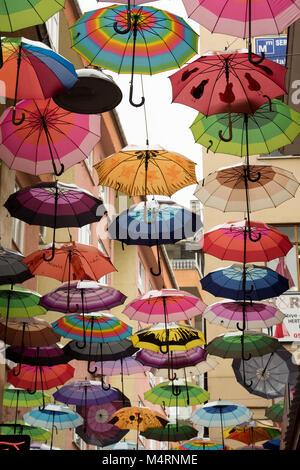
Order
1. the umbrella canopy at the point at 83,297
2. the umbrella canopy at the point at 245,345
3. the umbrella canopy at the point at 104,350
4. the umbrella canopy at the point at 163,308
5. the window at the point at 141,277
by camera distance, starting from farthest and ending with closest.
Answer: the window at the point at 141,277 < the umbrella canopy at the point at 245,345 < the umbrella canopy at the point at 104,350 < the umbrella canopy at the point at 163,308 < the umbrella canopy at the point at 83,297

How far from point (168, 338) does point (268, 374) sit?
3.86 m

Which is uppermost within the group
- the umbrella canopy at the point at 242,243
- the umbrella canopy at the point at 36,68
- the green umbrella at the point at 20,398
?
the umbrella canopy at the point at 36,68

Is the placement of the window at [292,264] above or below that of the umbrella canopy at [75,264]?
above

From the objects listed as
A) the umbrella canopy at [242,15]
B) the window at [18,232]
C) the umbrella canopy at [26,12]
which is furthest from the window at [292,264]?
the umbrella canopy at [26,12]

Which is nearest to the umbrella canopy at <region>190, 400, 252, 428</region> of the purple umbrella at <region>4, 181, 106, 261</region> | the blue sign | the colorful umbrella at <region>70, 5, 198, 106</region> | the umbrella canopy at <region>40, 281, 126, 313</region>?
the umbrella canopy at <region>40, 281, 126, 313</region>

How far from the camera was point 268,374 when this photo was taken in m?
17.3

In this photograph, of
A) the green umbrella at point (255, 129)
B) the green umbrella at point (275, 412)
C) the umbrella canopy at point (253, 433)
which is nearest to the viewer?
the green umbrella at point (255, 129)

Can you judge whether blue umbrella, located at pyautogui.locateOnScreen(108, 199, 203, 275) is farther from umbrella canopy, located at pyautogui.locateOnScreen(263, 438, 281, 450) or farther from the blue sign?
the blue sign

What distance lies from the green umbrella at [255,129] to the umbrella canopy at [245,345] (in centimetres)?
466

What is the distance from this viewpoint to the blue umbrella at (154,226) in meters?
12.7

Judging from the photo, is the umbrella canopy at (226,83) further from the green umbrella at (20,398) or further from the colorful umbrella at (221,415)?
the colorful umbrella at (221,415)

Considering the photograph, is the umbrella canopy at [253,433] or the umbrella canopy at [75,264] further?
the umbrella canopy at [253,433]

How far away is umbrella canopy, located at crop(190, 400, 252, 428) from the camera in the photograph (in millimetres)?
17438
